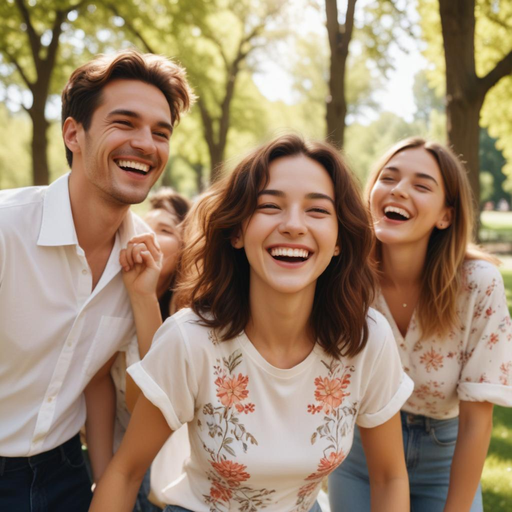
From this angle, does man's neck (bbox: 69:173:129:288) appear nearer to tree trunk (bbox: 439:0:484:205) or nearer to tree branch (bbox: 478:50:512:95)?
tree trunk (bbox: 439:0:484:205)

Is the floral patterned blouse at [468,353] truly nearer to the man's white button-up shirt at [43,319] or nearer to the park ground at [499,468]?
the park ground at [499,468]

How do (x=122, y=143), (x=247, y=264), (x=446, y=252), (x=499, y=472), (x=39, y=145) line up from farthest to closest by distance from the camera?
(x=39, y=145) → (x=499, y=472) → (x=446, y=252) → (x=122, y=143) → (x=247, y=264)

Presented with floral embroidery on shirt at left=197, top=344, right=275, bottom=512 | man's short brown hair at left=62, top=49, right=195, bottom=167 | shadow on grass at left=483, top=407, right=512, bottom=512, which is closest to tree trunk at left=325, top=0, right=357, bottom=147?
shadow on grass at left=483, top=407, right=512, bottom=512

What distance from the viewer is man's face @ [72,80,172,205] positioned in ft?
9.34

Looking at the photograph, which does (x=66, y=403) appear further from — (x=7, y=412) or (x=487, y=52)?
(x=487, y=52)

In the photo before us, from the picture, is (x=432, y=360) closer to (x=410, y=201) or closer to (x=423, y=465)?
(x=423, y=465)

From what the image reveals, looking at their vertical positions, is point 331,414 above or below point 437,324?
below

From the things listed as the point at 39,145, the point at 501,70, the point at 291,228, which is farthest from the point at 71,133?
the point at 39,145

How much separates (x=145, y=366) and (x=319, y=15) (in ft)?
26.7

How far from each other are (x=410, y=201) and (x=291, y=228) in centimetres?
119

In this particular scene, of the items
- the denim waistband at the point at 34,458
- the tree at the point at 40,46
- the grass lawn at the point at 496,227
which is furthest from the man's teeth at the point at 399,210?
the grass lawn at the point at 496,227

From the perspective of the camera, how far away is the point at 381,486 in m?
2.51

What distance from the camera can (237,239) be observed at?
243cm

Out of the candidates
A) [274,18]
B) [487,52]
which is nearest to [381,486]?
[487,52]
